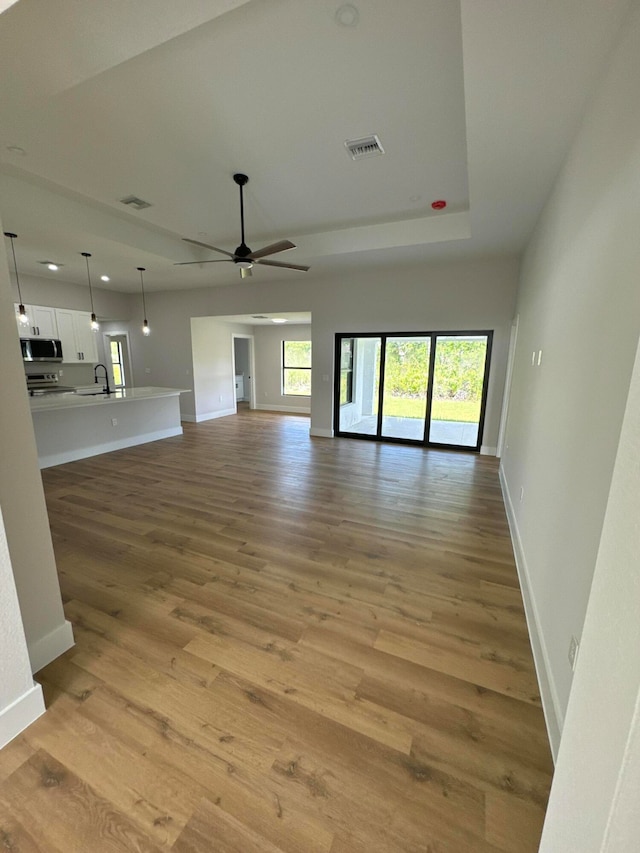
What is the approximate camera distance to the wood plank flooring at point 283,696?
3.76 feet

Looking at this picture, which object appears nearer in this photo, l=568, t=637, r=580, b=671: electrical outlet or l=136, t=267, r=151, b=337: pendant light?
l=568, t=637, r=580, b=671: electrical outlet

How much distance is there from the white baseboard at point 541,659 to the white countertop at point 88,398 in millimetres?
5502

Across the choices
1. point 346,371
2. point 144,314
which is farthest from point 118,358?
point 346,371

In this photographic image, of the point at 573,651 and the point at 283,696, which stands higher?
the point at 573,651

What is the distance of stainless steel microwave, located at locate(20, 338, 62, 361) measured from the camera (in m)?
5.94

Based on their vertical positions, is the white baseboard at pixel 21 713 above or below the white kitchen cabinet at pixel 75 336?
below

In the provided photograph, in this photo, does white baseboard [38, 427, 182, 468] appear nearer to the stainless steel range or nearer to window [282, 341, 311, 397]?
the stainless steel range

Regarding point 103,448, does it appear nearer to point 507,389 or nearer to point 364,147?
point 364,147

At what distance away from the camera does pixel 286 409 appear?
968cm

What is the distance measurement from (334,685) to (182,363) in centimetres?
745

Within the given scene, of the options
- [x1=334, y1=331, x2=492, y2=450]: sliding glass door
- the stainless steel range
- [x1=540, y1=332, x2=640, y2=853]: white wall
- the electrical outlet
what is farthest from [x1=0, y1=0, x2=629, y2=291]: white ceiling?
the stainless steel range

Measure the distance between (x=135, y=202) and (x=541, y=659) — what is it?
5.27m

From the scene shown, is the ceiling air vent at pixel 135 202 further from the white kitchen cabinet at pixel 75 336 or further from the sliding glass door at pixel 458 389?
the sliding glass door at pixel 458 389

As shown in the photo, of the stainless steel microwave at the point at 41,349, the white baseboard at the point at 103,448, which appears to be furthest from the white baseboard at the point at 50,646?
the stainless steel microwave at the point at 41,349
